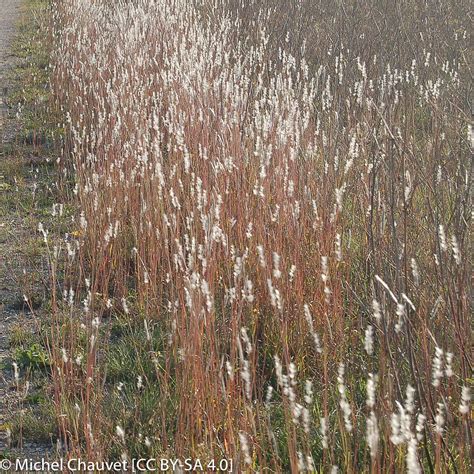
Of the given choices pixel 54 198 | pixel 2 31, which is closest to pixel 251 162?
pixel 54 198

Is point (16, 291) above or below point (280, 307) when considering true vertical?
above

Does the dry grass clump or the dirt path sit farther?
the dirt path

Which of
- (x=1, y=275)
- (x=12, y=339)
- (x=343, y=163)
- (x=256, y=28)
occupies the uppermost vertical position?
(x=256, y=28)

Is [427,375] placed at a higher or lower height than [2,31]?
lower

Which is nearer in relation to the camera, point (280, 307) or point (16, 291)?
point (280, 307)

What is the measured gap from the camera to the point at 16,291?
11.8 ft

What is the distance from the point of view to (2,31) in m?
12.1

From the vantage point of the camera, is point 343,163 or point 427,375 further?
point 343,163

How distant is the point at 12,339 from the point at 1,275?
0.78 meters

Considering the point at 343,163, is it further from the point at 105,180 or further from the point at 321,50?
the point at 321,50

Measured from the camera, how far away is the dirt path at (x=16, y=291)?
239 cm

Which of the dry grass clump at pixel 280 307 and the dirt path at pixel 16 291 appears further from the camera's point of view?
the dirt path at pixel 16 291

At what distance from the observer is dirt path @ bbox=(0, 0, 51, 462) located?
2.39 metres

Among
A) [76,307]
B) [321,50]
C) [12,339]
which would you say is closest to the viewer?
[12,339]
